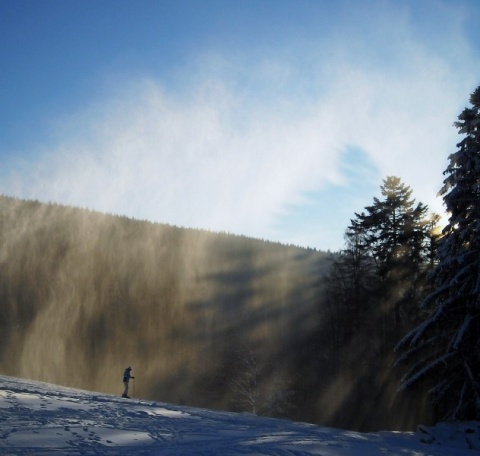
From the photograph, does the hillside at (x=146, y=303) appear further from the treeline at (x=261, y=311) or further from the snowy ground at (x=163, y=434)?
the snowy ground at (x=163, y=434)

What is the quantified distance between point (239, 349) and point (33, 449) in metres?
45.7

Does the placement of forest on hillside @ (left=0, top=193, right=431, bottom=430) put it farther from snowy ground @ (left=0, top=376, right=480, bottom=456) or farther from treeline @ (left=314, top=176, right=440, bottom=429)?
snowy ground @ (left=0, top=376, right=480, bottom=456)

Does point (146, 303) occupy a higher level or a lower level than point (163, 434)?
higher

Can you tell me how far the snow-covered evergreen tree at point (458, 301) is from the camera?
12816 mm

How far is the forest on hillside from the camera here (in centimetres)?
2855

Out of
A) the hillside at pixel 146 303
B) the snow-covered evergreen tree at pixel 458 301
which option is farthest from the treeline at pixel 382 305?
the hillside at pixel 146 303

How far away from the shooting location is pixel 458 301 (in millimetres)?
13359

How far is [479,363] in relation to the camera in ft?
42.3

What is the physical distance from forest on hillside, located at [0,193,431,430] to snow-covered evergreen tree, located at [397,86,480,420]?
7.29 m

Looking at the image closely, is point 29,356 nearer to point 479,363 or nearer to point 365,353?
point 365,353

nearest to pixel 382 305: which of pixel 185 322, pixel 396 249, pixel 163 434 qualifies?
pixel 396 249

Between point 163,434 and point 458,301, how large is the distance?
939cm

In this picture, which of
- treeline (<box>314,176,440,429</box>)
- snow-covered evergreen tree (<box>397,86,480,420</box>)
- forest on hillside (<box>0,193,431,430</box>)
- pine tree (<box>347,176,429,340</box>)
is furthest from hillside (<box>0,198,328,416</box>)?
snow-covered evergreen tree (<box>397,86,480,420</box>)

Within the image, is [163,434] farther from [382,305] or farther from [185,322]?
[185,322]
